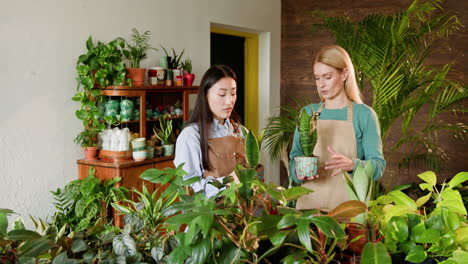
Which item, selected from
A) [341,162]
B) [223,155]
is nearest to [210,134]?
[223,155]

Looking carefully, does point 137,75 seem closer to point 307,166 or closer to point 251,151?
point 307,166

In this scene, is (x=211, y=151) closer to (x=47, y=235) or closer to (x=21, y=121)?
(x=47, y=235)

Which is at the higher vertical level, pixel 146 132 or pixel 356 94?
pixel 356 94

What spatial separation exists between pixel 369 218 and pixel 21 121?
9.88 feet

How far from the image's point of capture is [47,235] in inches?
54.8

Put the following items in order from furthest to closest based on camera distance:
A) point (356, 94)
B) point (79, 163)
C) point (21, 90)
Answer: point (79, 163)
point (21, 90)
point (356, 94)

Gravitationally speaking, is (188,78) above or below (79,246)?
above

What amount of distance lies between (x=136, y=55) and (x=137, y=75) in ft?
0.64

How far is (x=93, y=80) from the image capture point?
3932 millimetres

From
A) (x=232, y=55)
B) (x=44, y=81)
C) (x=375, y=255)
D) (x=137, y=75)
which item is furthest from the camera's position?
(x=232, y=55)

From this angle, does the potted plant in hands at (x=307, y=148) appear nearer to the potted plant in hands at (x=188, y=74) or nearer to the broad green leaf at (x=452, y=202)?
the broad green leaf at (x=452, y=202)

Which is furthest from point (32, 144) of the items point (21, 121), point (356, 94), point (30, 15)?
point (356, 94)

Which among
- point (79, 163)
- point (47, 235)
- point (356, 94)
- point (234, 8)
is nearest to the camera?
point (47, 235)

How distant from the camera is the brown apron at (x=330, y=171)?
8.30 feet
